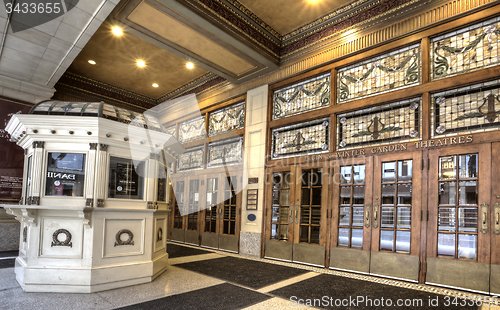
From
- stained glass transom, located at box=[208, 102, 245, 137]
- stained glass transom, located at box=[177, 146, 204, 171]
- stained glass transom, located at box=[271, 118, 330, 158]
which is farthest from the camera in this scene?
stained glass transom, located at box=[177, 146, 204, 171]

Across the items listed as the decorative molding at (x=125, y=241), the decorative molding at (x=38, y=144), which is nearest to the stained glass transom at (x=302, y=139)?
the decorative molding at (x=125, y=241)

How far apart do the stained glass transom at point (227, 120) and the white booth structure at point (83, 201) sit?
3914 mm

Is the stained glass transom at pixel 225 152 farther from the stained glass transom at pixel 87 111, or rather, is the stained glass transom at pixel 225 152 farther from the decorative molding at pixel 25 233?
the decorative molding at pixel 25 233

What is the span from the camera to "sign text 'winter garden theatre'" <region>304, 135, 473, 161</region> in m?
4.23

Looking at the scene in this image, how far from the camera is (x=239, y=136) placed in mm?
7648

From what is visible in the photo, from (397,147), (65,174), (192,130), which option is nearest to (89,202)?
(65,174)

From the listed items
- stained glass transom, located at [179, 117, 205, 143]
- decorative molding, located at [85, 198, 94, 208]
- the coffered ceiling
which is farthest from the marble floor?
stained glass transom, located at [179, 117, 205, 143]

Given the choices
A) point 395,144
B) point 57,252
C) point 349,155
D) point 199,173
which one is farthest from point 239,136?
point 57,252

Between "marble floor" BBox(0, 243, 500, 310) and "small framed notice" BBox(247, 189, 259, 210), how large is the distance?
1674 mm

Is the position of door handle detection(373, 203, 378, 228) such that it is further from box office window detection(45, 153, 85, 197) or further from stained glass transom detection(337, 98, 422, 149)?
box office window detection(45, 153, 85, 197)

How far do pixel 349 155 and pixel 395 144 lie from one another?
77 centimetres

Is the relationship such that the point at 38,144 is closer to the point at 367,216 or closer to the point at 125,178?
the point at 125,178

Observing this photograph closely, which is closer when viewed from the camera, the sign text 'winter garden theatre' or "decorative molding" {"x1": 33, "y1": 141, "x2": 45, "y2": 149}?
"decorative molding" {"x1": 33, "y1": 141, "x2": 45, "y2": 149}

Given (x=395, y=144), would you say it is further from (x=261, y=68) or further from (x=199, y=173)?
(x=199, y=173)
